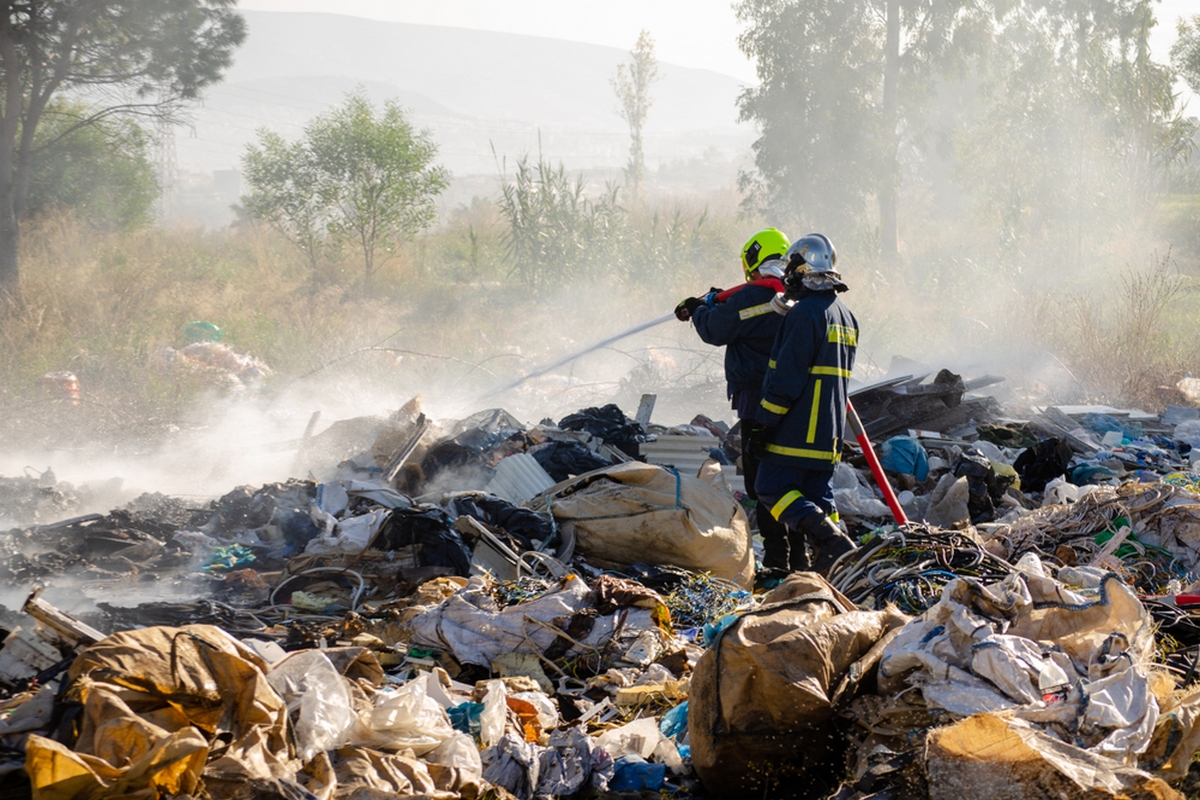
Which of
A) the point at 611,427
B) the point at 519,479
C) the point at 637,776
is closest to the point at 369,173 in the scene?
the point at 611,427

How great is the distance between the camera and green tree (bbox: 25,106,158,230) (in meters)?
15.0

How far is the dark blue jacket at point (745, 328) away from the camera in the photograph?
15.6 feet

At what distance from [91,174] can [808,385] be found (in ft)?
54.7

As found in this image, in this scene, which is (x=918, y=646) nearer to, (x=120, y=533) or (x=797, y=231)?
(x=120, y=533)

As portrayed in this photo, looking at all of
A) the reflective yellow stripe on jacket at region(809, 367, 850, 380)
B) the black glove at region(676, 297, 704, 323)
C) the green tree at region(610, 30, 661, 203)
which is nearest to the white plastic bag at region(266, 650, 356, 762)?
the reflective yellow stripe on jacket at region(809, 367, 850, 380)

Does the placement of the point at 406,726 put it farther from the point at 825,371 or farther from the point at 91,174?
the point at 91,174

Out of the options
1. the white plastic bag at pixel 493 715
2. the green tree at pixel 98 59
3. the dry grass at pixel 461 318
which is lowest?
the dry grass at pixel 461 318

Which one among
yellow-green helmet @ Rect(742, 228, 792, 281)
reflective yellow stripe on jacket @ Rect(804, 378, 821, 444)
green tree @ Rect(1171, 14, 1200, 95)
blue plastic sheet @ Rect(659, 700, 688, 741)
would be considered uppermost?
green tree @ Rect(1171, 14, 1200, 95)

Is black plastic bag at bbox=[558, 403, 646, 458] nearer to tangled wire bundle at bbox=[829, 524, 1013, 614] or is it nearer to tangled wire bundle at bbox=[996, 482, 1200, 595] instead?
tangled wire bundle at bbox=[829, 524, 1013, 614]

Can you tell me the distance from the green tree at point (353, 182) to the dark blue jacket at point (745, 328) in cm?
1186

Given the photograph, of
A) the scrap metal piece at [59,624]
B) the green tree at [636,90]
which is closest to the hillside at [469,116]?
the green tree at [636,90]

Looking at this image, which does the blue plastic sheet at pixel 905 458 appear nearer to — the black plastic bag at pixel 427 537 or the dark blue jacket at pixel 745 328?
the dark blue jacket at pixel 745 328

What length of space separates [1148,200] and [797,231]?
8.20 meters

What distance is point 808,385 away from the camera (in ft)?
14.1
